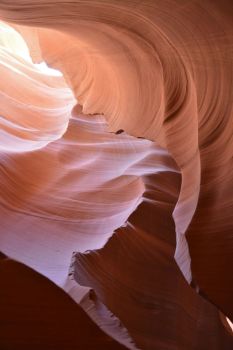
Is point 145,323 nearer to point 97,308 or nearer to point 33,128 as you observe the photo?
point 97,308

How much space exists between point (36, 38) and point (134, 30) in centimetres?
131

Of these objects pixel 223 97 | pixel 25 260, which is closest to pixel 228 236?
pixel 223 97

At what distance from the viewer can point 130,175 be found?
8.81 feet

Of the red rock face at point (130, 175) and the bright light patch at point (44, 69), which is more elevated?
the bright light patch at point (44, 69)

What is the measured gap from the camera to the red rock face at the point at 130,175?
5.89 feet

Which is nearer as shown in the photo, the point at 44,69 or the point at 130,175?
the point at 130,175

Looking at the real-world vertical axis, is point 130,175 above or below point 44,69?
below

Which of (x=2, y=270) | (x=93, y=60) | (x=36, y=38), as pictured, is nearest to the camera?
(x=2, y=270)

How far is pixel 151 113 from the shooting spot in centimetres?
251

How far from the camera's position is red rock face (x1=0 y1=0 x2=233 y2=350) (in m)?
1.80

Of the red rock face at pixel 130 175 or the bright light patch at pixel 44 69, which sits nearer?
the red rock face at pixel 130 175

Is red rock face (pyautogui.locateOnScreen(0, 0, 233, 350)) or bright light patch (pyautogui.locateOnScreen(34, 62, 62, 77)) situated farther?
bright light patch (pyautogui.locateOnScreen(34, 62, 62, 77))

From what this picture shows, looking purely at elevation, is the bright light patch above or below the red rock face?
above

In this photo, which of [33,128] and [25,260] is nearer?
[25,260]
